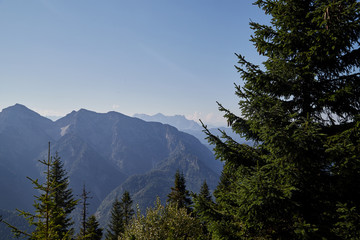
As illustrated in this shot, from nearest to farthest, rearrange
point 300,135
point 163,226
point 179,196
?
point 300,135 → point 163,226 → point 179,196

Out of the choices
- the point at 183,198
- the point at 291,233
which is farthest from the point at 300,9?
the point at 183,198

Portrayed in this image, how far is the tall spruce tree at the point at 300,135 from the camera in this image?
5.81 meters

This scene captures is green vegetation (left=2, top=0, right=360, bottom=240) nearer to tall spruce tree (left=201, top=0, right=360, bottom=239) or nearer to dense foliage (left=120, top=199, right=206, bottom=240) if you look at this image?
tall spruce tree (left=201, top=0, right=360, bottom=239)

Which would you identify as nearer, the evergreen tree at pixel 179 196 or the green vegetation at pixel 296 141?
the green vegetation at pixel 296 141

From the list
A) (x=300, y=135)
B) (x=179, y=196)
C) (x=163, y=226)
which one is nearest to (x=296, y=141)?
(x=300, y=135)

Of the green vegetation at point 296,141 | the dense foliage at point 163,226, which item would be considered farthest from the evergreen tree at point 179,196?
the green vegetation at point 296,141

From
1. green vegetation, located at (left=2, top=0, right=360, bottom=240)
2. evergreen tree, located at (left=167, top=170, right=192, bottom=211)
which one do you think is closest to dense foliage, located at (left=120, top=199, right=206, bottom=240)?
green vegetation, located at (left=2, top=0, right=360, bottom=240)

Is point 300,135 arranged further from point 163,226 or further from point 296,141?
point 163,226

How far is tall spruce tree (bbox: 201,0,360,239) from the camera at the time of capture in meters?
5.81

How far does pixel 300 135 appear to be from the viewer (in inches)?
226

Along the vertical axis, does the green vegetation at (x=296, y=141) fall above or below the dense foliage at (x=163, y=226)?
above

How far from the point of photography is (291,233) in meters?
6.65

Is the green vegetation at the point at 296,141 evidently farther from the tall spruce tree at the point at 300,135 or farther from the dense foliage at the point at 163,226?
the dense foliage at the point at 163,226

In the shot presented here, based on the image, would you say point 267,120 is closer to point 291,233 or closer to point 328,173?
point 328,173
